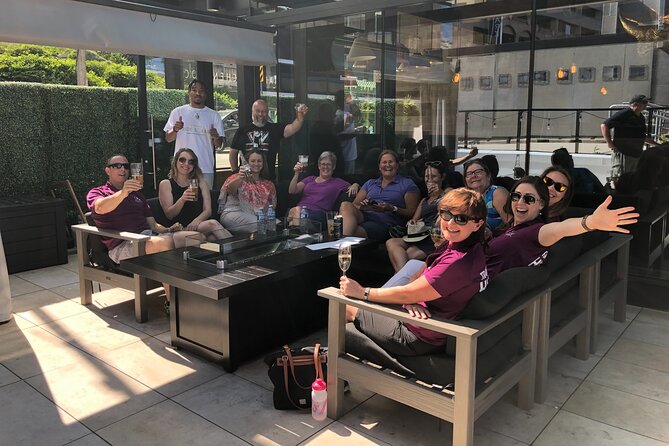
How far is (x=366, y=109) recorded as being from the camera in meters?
6.01

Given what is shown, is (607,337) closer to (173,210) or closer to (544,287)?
(544,287)

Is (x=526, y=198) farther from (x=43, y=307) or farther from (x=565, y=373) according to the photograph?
(x=43, y=307)

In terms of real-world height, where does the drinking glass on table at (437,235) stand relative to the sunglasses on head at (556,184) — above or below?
below

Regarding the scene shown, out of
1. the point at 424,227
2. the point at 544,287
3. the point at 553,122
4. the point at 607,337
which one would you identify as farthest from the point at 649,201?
the point at 544,287

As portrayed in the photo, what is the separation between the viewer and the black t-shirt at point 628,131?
14.4 ft

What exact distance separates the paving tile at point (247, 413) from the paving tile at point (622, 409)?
1346 mm

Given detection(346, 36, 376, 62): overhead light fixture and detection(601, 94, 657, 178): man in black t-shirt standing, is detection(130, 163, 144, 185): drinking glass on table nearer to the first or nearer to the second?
detection(346, 36, 376, 62): overhead light fixture

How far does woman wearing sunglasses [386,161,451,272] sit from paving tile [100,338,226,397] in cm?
159

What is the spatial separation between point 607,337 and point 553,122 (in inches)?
73.4

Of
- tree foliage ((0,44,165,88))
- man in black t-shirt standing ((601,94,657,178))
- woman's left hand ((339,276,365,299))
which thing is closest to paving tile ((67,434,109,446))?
woman's left hand ((339,276,365,299))

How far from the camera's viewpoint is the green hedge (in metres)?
6.03

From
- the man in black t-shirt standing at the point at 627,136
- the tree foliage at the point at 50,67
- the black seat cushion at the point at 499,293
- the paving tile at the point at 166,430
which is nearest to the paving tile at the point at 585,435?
the black seat cushion at the point at 499,293

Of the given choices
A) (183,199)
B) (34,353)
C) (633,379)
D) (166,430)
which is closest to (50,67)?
(183,199)

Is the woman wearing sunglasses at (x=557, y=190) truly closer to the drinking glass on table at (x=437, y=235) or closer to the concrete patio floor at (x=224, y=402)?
the drinking glass on table at (x=437, y=235)
